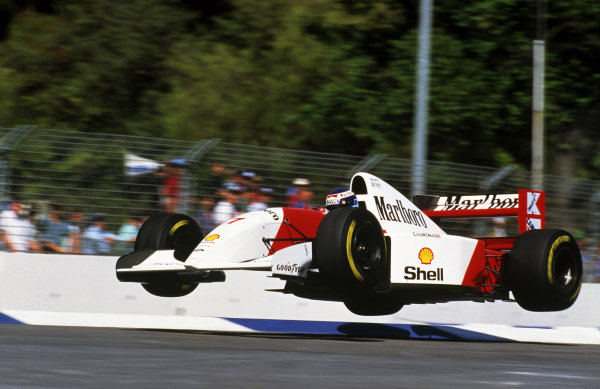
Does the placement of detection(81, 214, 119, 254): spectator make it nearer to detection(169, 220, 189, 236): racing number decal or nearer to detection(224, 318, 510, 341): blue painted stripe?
detection(224, 318, 510, 341): blue painted stripe

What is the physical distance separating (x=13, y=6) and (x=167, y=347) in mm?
22497

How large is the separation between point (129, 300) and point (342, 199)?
282 centimetres

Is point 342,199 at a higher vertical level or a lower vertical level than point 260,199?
higher

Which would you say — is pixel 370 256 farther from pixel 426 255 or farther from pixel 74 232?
pixel 74 232

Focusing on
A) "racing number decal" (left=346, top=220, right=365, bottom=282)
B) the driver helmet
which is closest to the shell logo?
the driver helmet

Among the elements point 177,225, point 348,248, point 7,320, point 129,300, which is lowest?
point 7,320

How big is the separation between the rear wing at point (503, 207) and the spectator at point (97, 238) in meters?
3.71

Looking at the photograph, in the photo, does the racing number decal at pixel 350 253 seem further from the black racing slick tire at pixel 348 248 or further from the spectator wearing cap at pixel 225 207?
the spectator wearing cap at pixel 225 207

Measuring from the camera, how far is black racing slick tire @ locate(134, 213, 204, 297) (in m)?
9.15

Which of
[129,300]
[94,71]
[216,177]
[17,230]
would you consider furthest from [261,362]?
[94,71]

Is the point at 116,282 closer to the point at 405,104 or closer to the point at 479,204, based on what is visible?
the point at 479,204

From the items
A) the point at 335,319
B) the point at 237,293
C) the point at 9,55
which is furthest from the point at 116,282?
the point at 9,55

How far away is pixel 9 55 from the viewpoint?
76.0ft

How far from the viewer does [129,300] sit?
10609 mm
